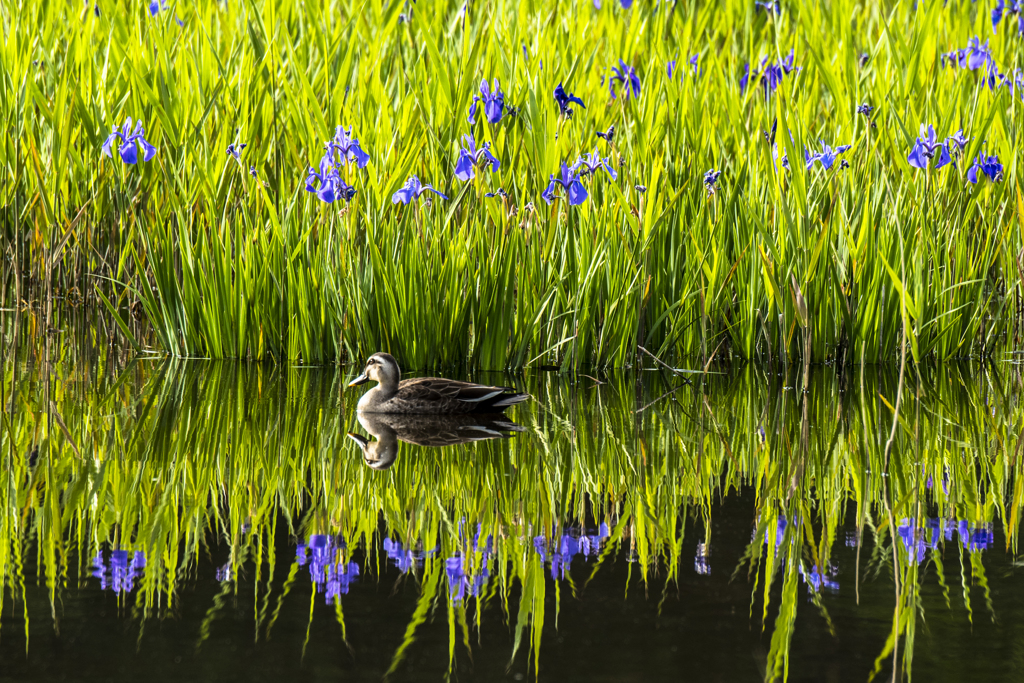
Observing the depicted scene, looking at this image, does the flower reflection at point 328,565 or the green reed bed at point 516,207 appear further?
the green reed bed at point 516,207

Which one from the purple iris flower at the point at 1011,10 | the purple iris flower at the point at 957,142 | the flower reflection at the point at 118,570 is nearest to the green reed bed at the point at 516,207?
the purple iris flower at the point at 957,142

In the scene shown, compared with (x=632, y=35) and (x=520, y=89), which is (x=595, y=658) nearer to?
(x=520, y=89)

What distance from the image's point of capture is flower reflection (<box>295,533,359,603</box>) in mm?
2150

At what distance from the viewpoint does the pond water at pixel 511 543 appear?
1875 millimetres

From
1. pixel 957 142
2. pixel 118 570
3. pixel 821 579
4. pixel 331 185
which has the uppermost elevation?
pixel 957 142

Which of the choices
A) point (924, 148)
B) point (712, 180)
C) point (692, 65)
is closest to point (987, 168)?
point (924, 148)

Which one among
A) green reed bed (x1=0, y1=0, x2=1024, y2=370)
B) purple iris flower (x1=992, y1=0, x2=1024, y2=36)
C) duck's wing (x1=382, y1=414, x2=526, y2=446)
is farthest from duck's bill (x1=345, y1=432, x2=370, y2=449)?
purple iris flower (x1=992, y1=0, x2=1024, y2=36)

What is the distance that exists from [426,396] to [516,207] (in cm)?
132

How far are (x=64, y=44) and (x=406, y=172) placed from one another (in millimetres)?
2877

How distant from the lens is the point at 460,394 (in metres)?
4.05

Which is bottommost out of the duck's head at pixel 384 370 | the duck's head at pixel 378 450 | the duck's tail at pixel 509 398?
the duck's head at pixel 378 450


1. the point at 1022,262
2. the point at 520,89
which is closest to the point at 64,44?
the point at 520,89

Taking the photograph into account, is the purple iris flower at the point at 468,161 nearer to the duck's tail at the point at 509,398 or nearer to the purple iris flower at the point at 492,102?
the purple iris flower at the point at 492,102

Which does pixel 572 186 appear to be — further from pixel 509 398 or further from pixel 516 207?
pixel 509 398
